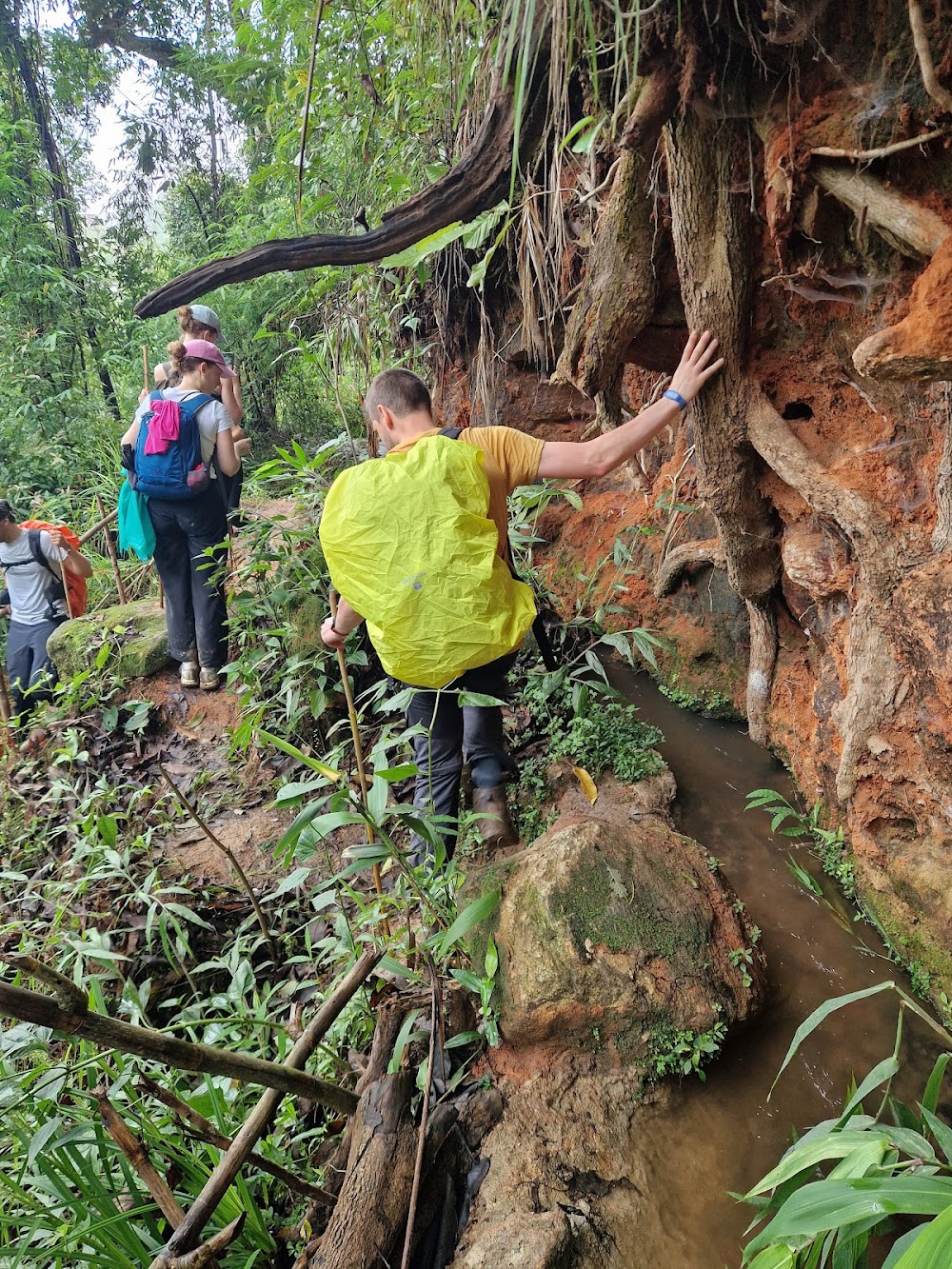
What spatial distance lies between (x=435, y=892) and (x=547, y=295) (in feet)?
11.4

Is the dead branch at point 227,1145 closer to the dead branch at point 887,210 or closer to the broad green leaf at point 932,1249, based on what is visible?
the broad green leaf at point 932,1249

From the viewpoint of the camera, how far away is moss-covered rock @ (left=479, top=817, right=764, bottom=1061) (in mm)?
2242

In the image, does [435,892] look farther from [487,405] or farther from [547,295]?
[487,405]

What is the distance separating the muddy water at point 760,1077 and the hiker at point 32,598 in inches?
186

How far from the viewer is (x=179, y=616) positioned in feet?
16.1

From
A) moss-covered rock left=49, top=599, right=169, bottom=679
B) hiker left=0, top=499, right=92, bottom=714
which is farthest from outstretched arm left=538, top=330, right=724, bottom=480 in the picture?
hiker left=0, top=499, right=92, bottom=714

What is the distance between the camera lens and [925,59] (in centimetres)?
184

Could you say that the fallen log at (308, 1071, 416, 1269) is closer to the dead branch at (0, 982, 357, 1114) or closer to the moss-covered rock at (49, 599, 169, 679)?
the dead branch at (0, 982, 357, 1114)

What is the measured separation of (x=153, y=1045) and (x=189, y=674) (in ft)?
13.1

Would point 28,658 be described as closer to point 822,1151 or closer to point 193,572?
point 193,572

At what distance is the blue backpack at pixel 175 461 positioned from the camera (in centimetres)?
426

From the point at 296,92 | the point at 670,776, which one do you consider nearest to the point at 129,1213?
the point at 670,776

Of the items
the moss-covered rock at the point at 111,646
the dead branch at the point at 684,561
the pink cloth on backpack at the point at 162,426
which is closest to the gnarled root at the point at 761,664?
the dead branch at the point at 684,561

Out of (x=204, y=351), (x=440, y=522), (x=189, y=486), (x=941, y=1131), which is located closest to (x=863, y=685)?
(x=941, y=1131)
